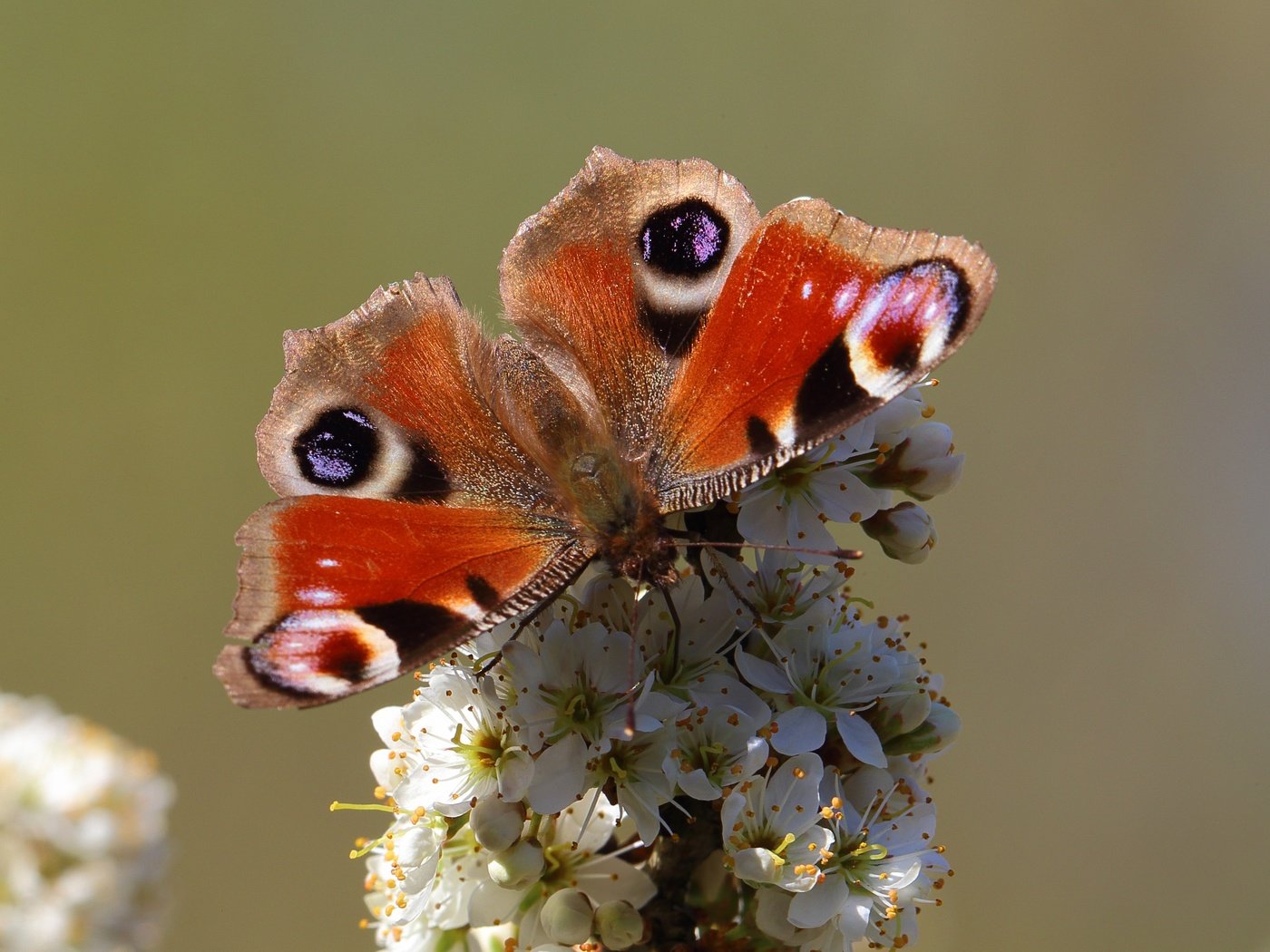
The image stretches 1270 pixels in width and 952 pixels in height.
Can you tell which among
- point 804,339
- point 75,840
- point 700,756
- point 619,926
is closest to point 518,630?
point 700,756

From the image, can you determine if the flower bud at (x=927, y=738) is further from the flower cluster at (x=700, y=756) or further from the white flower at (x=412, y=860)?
the white flower at (x=412, y=860)

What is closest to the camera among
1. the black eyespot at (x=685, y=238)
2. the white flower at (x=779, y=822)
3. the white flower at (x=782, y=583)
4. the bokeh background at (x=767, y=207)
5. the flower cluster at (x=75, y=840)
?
the white flower at (x=779, y=822)

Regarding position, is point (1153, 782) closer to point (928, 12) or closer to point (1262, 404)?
point (1262, 404)

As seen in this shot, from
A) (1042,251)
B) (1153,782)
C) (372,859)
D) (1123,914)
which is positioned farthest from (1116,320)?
(372,859)

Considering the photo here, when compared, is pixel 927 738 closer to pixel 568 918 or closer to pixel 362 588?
pixel 568 918

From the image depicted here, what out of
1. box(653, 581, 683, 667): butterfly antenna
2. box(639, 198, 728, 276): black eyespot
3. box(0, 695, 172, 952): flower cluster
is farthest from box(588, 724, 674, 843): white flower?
box(0, 695, 172, 952): flower cluster

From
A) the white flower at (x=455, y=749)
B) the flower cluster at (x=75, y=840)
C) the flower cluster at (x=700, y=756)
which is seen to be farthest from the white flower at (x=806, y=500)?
the flower cluster at (x=75, y=840)

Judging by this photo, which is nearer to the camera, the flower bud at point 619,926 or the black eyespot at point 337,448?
the flower bud at point 619,926
